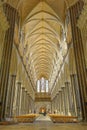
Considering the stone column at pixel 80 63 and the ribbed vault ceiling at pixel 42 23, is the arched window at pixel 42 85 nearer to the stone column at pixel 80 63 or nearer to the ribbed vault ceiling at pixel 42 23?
the ribbed vault ceiling at pixel 42 23

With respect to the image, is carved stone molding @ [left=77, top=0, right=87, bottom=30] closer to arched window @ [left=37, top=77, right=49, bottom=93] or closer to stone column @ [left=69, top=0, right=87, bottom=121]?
stone column @ [left=69, top=0, right=87, bottom=121]

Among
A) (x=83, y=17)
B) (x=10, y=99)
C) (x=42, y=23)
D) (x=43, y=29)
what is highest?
(x=42, y=23)

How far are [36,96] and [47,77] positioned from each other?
792cm

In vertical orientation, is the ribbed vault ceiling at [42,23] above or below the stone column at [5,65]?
above

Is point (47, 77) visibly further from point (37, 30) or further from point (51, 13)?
point (51, 13)

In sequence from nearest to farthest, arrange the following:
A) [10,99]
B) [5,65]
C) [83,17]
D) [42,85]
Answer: [83,17] < [5,65] < [10,99] < [42,85]

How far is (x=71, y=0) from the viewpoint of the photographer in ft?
51.5

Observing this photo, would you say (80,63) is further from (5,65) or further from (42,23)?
(42,23)

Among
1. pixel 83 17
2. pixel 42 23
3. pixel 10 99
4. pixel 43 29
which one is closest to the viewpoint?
pixel 83 17

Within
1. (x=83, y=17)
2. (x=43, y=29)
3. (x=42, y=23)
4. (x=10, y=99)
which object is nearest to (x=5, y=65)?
(x=10, y=99)

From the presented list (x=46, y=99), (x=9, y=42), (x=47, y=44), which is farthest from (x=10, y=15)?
(x=46, y=99)

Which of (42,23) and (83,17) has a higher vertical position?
(42,23)

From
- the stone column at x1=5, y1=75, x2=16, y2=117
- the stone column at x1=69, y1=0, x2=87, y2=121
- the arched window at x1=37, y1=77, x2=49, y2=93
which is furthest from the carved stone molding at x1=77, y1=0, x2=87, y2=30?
the arched window at x1=37, y1=77, x2=49, y2=93

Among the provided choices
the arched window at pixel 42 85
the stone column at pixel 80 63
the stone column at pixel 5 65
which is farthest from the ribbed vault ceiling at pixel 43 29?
the arched window at pixel 42 85
